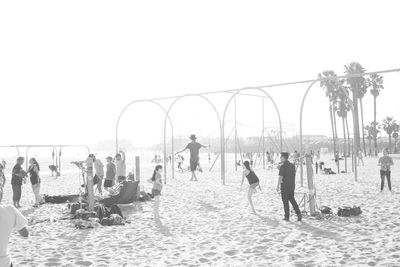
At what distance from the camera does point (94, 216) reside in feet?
32.0

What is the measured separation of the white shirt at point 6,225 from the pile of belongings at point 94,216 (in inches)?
199

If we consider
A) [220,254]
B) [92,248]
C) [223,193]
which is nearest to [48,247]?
[92,248]

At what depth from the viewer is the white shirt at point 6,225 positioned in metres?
3.71

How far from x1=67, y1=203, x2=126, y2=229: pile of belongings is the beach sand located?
282mm

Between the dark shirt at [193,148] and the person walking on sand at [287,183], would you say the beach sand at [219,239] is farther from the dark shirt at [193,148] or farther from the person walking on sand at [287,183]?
the dark shirt at [193,148]

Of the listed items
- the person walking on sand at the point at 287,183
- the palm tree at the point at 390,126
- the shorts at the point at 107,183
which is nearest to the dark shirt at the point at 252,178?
the person walking on sand at the point at 287,183

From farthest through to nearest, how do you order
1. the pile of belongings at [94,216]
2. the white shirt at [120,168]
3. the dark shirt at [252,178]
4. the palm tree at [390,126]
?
the palm tree at [390,126] → the white shirt at [120,168] → the dark shirt at [252,178] → the pile of belongings at [94,216]

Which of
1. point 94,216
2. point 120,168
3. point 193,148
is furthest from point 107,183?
point 193,148

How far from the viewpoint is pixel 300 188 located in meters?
15.3

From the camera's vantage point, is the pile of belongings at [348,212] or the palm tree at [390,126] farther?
the palm tree at [390,126]

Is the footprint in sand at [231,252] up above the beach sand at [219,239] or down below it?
below

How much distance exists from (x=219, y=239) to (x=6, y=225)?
4.41m

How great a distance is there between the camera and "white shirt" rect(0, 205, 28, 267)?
3.71 m

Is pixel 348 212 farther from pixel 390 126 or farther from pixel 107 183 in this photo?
pixel 390 126
